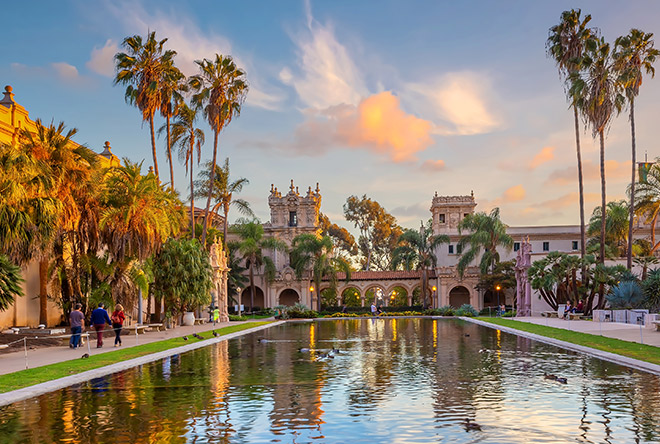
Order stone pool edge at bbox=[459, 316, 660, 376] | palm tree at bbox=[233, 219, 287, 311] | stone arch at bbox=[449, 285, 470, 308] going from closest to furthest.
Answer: stone pool edge at bbox=[459, 316, 660, 376] → palm tree at bbox=[233, 219, 287, 311] → stone arch at bbox=[449, 285, 470, 308]

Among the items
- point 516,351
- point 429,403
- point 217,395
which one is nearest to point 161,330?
point 516,351

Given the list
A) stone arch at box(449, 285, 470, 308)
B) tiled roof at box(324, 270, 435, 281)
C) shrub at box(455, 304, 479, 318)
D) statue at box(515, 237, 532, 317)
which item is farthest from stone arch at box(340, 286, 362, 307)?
statue at box(515, 237, 532, 317)

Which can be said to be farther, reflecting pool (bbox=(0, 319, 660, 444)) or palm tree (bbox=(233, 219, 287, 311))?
palm tree (bbox=(233, 219, 287, 311))

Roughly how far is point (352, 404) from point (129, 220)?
21.5 metres

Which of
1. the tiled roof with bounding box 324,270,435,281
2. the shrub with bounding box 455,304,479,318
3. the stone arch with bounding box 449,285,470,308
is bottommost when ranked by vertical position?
the shrub with bounding box 455,304,479,318

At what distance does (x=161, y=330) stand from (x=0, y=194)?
642 inches

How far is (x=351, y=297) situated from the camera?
85438mm

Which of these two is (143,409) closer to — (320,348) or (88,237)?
(320,348)

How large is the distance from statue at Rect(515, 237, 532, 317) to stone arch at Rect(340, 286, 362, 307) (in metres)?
26.8

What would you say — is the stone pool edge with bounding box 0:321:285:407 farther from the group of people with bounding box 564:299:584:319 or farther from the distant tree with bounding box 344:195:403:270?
the distant tree with bounding box 344:195:403:270

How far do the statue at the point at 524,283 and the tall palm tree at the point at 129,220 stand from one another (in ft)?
105

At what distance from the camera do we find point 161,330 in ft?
123

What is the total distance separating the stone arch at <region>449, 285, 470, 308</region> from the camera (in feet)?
260

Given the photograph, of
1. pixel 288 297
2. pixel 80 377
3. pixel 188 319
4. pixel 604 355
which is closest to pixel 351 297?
pixel 288 297
